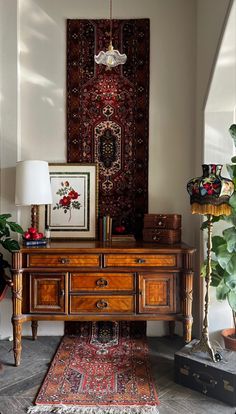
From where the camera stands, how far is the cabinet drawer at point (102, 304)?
263 centimetres

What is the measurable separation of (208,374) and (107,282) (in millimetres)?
976

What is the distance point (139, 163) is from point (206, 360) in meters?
1.83

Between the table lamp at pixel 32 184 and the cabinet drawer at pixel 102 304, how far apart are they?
89 cm

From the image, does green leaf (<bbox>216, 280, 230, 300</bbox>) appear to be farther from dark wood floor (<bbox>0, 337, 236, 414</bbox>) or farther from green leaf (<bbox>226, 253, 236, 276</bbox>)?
dark wood floor (<bbox>0, 337, 236, 414</bbox>)

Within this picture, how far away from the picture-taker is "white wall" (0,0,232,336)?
10.4ft

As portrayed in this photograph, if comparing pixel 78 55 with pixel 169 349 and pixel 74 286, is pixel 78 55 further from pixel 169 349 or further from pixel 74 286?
pixel 169 349

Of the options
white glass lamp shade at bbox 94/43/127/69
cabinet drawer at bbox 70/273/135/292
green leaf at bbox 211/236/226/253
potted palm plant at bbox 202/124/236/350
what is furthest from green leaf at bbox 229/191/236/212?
white glass lamp shade at bbox 94/43/127/69

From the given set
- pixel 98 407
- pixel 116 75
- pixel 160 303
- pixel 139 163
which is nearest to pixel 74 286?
pixel 160 303

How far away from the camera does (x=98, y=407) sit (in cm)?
204

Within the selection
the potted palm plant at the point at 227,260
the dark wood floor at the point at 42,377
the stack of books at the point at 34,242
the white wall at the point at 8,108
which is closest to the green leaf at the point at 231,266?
the potted palm plant at the point at 227,260

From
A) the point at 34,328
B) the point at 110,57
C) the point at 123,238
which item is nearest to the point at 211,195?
the point at 123,238

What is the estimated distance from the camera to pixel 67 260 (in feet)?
8.59

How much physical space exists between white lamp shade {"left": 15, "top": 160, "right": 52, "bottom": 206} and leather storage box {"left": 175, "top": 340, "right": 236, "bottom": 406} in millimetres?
1673

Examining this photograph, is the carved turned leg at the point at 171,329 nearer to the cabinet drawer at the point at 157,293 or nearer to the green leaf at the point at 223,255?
the cabinet drawer at the point at 157,293
